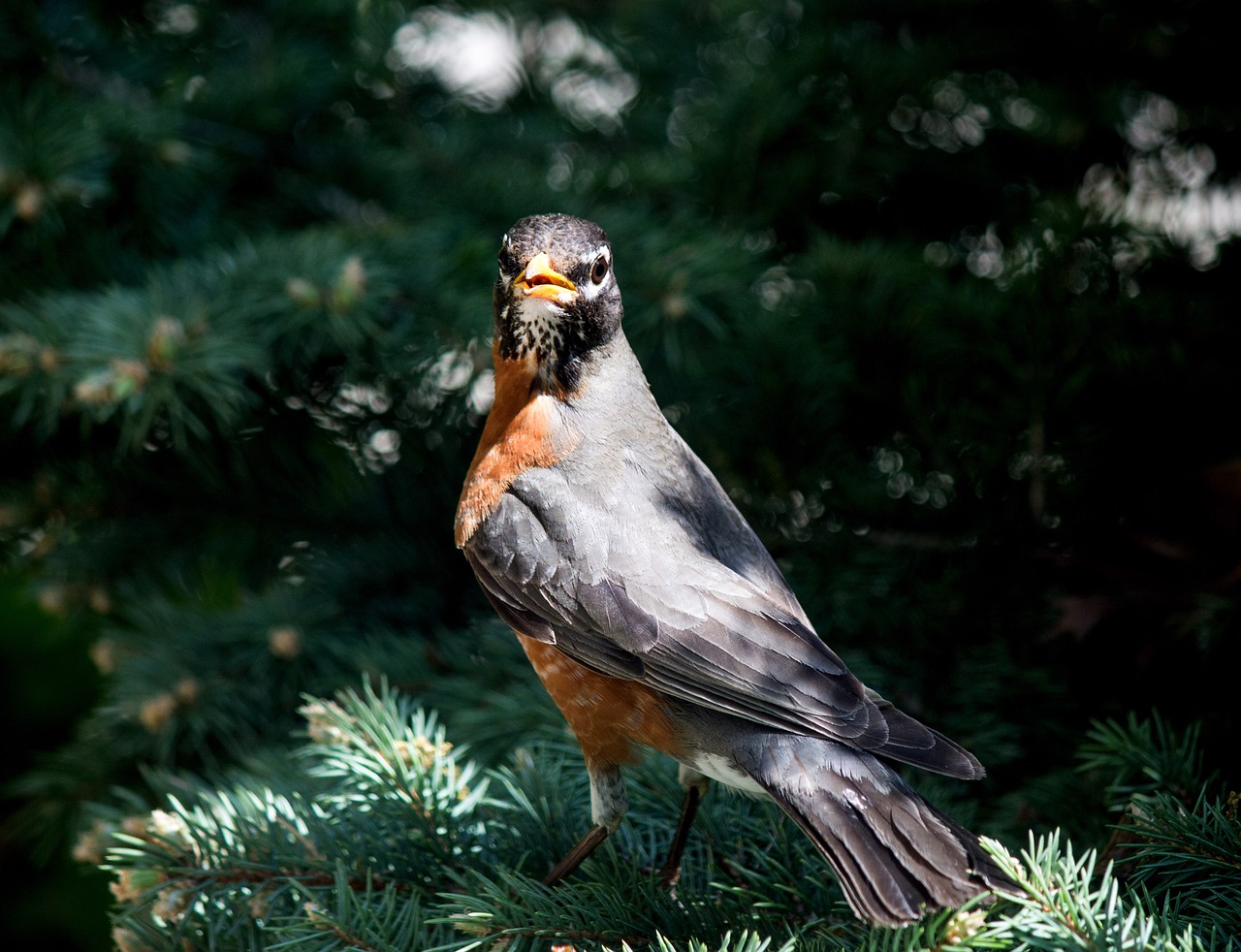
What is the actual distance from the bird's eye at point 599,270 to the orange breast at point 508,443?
264mm

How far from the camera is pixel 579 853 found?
2.12 m

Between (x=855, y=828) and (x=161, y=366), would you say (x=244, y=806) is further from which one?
(x=855, y=828)

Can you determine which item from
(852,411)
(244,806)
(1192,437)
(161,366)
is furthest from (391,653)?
(1192,437)

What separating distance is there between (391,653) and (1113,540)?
74.5 inches

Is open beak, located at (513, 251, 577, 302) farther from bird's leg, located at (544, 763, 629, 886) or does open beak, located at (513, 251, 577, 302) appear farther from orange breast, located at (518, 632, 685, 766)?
bird's leg, located at (544, 763, 629, 886)

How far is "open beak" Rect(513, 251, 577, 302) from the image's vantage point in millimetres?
2352

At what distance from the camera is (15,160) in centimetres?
265

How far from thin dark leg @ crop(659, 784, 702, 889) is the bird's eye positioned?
1171mm

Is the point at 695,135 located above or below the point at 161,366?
above

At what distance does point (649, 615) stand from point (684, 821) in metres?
0.44

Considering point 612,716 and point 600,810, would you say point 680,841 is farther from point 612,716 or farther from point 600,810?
point 612,716

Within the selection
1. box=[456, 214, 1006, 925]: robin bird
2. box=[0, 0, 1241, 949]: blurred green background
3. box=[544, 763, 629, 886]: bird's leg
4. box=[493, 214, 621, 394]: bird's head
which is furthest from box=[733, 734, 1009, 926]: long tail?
box=[493, 214, 621, 394]: bird's head

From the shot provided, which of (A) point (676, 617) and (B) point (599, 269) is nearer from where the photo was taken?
(A) point (676, 617)

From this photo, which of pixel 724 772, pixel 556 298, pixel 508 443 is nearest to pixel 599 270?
pixel 556 298
